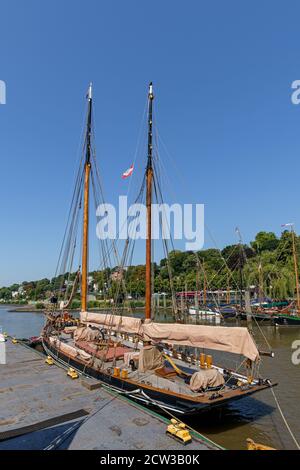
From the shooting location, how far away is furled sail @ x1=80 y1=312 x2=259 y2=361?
13.2 m

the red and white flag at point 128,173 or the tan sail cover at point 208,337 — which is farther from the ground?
the red and white flag at point 128,173

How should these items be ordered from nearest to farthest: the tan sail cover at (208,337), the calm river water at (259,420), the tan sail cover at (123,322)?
the tan sail cover at (208,337) < the calm river water at (259,420) < the tan sail cover at (123,322)

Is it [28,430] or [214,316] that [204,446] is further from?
[214,316]

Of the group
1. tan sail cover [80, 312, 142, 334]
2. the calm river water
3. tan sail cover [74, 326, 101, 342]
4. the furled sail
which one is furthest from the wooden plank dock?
tan sail cover [74, 326, 101, 342]

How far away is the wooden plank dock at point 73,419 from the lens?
9.69m

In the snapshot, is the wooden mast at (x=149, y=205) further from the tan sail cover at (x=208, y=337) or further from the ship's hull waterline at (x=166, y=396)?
the ship's hull waterline at (x=166, y=396)

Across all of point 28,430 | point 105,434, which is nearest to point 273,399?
point 105,434

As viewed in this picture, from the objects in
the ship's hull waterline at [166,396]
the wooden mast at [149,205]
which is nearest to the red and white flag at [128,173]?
the wooden mast at [149,205]

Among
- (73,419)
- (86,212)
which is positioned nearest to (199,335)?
(73,419)

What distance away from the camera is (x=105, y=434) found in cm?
1025

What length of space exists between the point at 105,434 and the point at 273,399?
12281mm

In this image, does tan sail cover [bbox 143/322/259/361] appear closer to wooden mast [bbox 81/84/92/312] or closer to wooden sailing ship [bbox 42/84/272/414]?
wooden sailing ship [bbox 42/84/272/414]

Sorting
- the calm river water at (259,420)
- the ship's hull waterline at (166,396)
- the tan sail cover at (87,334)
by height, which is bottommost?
the calm river water at (259,420)
